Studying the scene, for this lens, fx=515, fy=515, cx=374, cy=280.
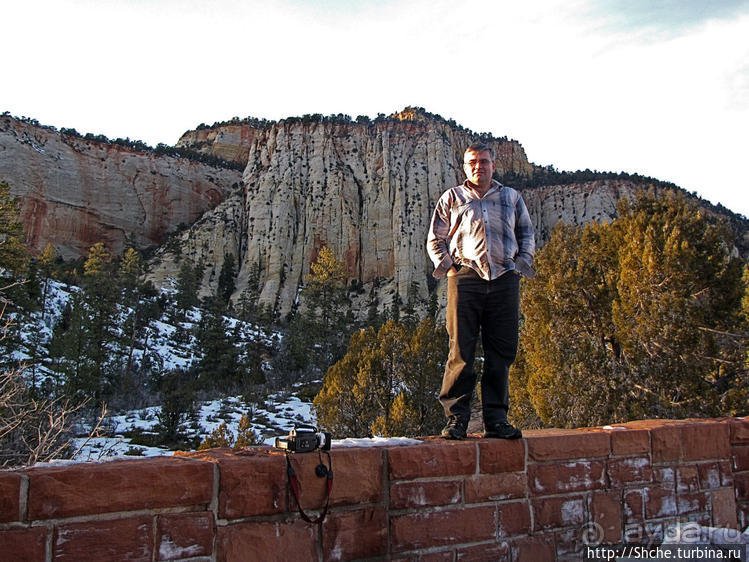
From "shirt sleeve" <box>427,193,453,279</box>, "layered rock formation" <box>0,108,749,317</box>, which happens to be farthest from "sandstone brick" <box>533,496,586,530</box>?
"layered rock formation" <box>0,108,749,317</box>

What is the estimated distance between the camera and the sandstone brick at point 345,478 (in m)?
2.09

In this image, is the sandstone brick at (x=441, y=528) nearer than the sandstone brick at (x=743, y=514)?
Yes

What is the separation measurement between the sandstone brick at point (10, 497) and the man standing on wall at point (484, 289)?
1980 millimetres

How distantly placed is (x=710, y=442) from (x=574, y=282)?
10653mm

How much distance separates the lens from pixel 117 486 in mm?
1718

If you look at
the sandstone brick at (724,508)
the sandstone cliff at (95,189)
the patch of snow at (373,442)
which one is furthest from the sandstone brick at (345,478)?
the sandstone cliff at (95,189)

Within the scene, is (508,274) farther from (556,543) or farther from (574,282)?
(574,282)

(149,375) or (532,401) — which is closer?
(532,401)

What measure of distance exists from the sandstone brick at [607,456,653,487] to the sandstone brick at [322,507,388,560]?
151 centimetres

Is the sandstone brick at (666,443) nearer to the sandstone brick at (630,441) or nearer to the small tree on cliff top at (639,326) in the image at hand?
the sandstone brick at (630,441)

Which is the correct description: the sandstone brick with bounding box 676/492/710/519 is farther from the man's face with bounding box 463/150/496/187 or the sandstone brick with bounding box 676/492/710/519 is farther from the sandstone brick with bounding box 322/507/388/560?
the man's face with bounding box 463/150/496/187

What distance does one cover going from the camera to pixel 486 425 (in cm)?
295

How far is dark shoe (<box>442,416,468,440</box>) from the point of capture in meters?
2.84

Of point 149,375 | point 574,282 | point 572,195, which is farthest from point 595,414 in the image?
point 572,195
